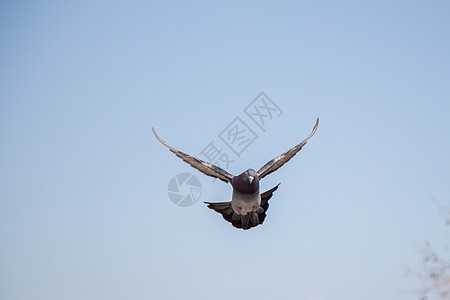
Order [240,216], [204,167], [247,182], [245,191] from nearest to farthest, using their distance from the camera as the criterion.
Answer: [247,182], [245,191], [204,167], [240,216]

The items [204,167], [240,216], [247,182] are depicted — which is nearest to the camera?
[247,182]

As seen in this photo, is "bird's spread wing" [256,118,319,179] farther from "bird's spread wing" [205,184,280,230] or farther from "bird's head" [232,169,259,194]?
"bird's spread wing" [205,184,280,230]

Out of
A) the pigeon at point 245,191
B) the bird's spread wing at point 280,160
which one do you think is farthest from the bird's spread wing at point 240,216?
the bird's spread wing at point 280,160

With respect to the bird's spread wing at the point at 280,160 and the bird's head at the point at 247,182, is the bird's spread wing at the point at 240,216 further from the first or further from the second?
the bird's head at the point at 247,182

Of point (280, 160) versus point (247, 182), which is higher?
point (280, 160)

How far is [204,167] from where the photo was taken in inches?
709

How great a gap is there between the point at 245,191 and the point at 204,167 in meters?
1.60

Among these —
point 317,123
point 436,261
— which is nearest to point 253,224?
point 317,123

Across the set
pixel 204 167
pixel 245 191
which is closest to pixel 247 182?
pixel 245 191

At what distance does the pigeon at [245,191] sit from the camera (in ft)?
57.3

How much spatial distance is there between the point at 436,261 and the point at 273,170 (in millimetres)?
10509

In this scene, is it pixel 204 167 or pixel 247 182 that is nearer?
pixel 247 182

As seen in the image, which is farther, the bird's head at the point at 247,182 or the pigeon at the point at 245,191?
the pigeon at the point at 245,191

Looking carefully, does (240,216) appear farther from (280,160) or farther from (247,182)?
(280,160)
